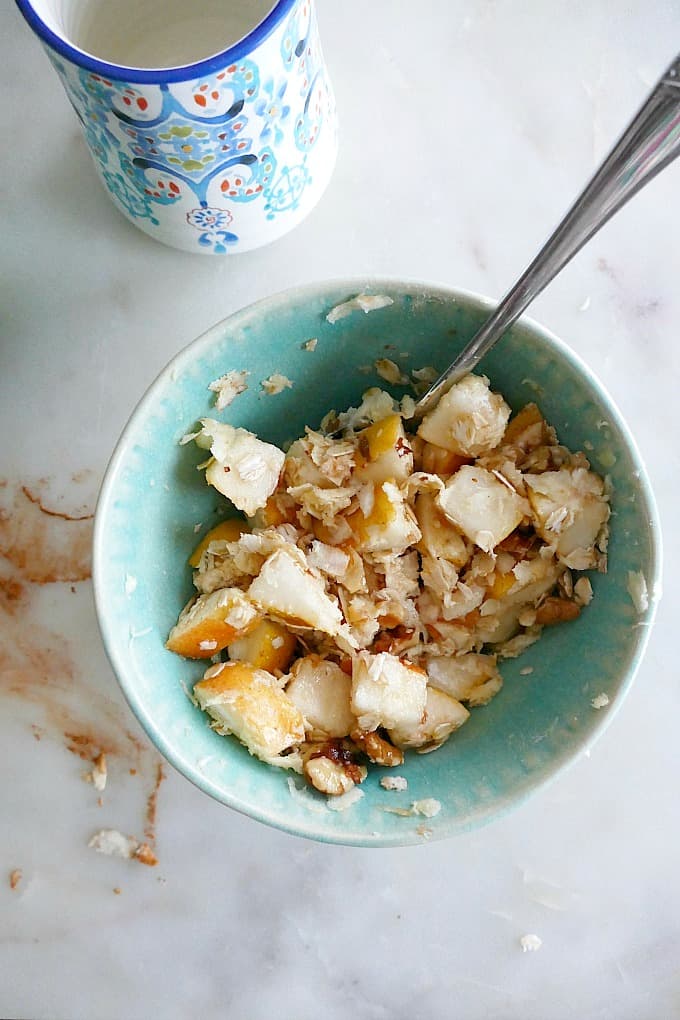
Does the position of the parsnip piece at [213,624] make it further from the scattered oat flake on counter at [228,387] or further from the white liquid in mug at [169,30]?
the white liquid in mug at [169,30]

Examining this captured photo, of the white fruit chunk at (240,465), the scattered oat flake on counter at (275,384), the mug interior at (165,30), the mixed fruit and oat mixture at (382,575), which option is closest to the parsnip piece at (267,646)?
the mixed fruit and oat mixture at (382,575)

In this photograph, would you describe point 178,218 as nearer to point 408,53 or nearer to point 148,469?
point 148,469

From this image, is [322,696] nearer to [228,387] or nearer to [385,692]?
[385,692]

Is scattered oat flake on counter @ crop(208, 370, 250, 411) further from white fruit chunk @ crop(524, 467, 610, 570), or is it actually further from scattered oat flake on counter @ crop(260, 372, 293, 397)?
white fruit chunk @ crop(524, 467, 610, 570)

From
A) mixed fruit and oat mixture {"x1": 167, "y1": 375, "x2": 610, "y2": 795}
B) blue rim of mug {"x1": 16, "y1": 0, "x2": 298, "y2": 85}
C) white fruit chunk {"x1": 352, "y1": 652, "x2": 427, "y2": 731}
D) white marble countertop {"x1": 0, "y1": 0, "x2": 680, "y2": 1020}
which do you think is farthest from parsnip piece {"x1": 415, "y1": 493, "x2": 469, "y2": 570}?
blue rim of mug {"x1": 16, "y1": 0, "x2": 298, "y2": 85}

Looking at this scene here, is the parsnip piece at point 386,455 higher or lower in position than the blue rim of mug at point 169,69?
lower

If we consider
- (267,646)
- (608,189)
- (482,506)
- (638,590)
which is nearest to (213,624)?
(267,646)
